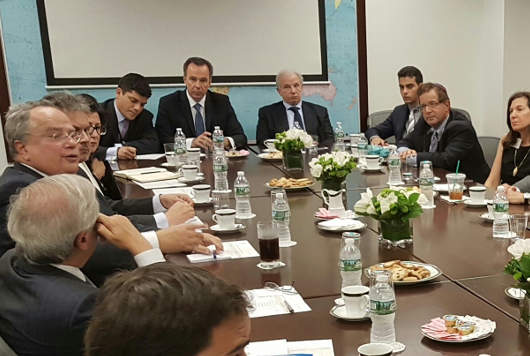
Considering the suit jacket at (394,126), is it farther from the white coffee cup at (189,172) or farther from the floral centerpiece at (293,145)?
the white coffee cup at (189,172)

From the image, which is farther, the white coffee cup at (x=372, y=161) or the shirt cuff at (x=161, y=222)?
the white coffee cup at (x=372, y=161)

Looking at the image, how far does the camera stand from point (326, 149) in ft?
15.7

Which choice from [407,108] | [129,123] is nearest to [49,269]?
[129,123]

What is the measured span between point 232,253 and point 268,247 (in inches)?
8.0

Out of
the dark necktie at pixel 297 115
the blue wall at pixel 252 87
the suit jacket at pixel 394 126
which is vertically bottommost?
the suit jacket at pixel 394 126

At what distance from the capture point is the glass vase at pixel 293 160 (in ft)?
12.5

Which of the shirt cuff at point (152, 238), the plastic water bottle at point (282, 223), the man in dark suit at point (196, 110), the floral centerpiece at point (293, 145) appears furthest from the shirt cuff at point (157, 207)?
the man in dark suit at point (196, 110)

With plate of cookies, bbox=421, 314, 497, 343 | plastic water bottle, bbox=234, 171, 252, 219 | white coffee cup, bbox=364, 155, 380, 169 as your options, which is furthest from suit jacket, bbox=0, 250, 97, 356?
white coffee cup, bbox=364, 155, 380, 169

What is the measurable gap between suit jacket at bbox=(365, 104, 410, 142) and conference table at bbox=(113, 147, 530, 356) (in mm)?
2419

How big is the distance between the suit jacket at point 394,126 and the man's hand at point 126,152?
2151mm

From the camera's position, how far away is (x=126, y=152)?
4.55 meters

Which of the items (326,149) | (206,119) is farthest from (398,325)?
(206,119)

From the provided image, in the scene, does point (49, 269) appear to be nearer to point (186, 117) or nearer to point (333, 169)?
point (333, 169)

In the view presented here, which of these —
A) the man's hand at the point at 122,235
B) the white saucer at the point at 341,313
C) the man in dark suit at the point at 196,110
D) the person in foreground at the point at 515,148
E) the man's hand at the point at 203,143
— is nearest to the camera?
the white saucer at the point at 341,313
